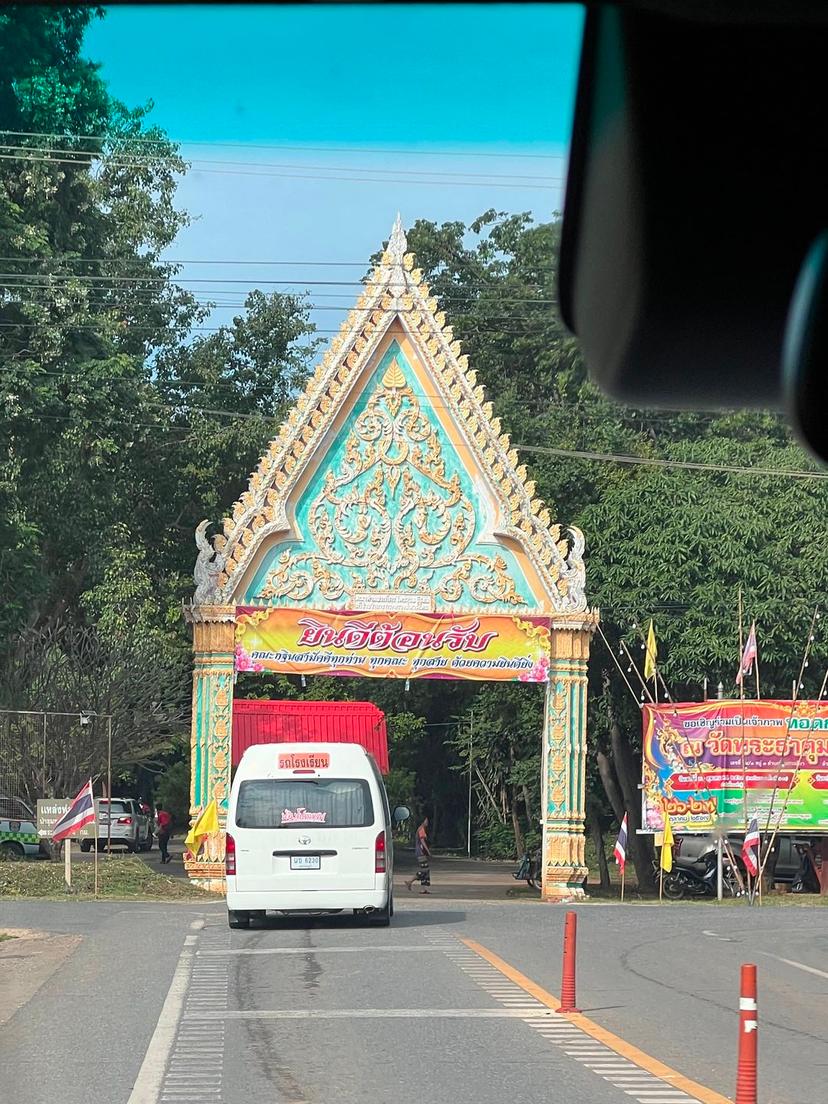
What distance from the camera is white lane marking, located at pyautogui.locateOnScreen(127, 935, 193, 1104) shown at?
1027 centimetres

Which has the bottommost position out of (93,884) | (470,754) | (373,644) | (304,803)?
(93,884)

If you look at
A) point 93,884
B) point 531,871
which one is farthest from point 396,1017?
point 531,871

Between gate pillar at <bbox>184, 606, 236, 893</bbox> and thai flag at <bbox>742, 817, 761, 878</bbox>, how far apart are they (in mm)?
9323

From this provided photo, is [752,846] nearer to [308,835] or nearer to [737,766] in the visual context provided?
[737,766]

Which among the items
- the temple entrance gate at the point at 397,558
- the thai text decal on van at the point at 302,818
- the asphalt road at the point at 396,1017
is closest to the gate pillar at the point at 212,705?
the temple entrance gate at the point at 397,558

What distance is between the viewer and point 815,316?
112 inches

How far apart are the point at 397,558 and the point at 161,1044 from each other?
21086 millimetres

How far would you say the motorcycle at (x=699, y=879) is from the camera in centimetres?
3650

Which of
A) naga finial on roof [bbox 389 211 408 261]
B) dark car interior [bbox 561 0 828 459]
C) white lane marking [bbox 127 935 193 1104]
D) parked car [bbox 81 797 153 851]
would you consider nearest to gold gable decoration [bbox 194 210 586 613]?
naga finial on roof [bbox 389 211 408 261]

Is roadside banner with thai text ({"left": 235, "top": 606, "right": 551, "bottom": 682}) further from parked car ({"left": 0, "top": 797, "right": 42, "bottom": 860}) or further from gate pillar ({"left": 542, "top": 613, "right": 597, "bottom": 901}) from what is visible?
parked car ({"left": 0, "top": 797, "right": 42, "bottom": 860})

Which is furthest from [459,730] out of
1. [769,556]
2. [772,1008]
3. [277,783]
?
[772,1008]

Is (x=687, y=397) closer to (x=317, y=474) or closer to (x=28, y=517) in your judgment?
(x=317, y=474)

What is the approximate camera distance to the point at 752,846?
109ft

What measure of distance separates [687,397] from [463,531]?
1185 inches
